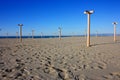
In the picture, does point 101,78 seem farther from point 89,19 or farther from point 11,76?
point 89,19

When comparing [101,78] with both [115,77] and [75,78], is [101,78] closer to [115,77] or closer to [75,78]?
[115,77]

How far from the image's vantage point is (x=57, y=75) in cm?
418

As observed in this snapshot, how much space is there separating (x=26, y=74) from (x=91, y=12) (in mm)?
9972

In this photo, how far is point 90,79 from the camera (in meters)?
3.90

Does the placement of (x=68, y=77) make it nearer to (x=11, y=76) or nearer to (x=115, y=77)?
(x=115, y=77)

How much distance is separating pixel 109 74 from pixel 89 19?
911 cm

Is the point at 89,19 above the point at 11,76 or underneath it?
above

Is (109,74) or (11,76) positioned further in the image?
(109,74)

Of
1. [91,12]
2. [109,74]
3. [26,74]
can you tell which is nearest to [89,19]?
[91,12]

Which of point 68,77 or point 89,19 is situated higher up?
point 89,19

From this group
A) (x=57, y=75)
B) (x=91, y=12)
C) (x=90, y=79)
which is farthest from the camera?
(x=91, y=12)

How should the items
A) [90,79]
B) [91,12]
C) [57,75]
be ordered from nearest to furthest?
[90,79]
[57,75]
[91,12]

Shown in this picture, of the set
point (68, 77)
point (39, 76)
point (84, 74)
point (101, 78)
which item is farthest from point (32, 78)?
point (101, 78)

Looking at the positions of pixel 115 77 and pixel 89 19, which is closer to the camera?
pixel 115 77
